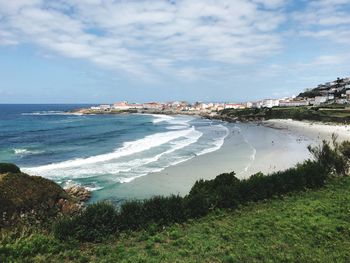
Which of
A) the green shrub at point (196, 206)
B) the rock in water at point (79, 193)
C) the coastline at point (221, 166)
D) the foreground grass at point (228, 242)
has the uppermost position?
the green shrub at point (196, 206)

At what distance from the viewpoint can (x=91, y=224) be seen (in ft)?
40.5

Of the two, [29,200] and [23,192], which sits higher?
[23,192]

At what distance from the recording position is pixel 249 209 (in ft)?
50.5

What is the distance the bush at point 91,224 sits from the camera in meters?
11.9

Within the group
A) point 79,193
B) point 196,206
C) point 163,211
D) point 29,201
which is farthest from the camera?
point 79,193

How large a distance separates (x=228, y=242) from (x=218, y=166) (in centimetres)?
2122

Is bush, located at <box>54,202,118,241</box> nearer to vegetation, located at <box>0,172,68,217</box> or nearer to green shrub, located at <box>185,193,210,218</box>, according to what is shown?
green shrub, located at <box>185,193,210,218</box>

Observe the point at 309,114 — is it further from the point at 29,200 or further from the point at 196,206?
the point at 29,200

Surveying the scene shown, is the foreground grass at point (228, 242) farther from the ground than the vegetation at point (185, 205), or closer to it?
closer to it

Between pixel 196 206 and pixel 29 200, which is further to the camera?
pixel 29 200

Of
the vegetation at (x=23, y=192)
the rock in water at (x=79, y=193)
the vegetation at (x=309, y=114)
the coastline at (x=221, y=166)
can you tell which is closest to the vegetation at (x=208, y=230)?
the vegetation at (x=23, y=192)

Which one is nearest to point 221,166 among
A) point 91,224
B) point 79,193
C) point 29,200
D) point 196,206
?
point 79,193

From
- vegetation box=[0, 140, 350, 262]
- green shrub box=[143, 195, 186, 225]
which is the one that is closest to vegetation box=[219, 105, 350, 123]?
vegetation box=[0, 140, 350, 262]

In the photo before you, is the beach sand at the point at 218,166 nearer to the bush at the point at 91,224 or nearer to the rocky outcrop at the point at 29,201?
the rocky outcrop at the point at 29,201
